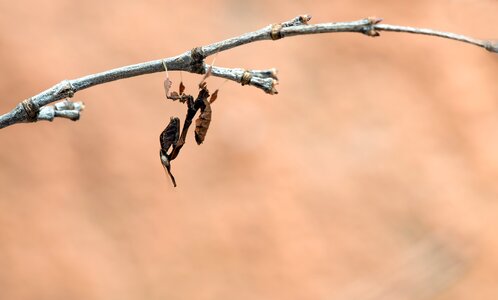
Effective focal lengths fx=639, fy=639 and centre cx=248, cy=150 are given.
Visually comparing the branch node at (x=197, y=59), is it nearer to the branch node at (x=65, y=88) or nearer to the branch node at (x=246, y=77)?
the branch node at (x=246, y=77)

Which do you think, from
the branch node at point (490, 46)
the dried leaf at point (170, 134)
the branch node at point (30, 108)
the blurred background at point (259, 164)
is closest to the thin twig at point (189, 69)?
the branch node at point (30, 108)

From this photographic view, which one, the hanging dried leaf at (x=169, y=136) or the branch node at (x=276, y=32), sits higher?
the branch node at (x=276, y=32)

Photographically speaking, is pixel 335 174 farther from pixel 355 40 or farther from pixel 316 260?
pixel 355 40

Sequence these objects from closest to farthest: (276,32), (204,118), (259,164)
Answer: (276,32) < (204,118) < (259,164)

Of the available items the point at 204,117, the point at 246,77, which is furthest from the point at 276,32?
the point at 204,117

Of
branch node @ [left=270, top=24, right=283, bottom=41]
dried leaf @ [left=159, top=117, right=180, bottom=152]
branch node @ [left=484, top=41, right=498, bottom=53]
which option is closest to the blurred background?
dried leaf @ [left=159, top=117, right=180, bottom=152]

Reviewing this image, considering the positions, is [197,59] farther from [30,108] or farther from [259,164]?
[259,164]

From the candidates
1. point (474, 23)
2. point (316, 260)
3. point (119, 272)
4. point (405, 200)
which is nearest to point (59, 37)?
point (119, 272)

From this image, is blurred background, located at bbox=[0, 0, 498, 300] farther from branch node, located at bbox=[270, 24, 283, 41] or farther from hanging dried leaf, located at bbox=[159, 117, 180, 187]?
branch node, located at bbox=[270, 24, 283, 41]
